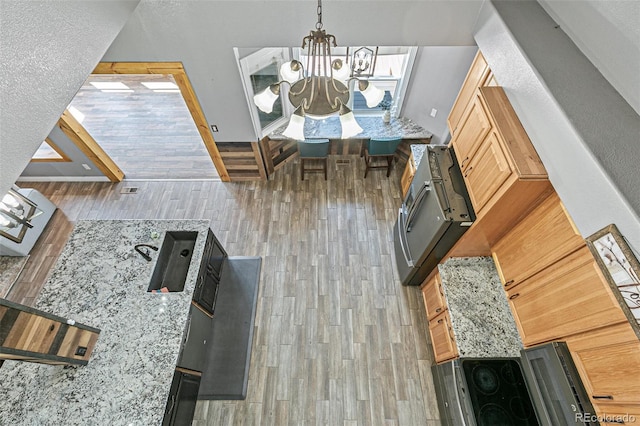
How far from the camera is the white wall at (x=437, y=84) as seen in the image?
3.10 meters

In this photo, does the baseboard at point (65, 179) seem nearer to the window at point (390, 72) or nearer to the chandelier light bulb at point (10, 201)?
the chandelier light bulb at point (10, 201)

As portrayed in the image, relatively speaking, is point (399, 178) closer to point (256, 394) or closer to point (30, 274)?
point (256, 394)

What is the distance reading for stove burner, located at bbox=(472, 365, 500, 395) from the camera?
204 cm

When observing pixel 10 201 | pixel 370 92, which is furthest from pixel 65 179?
pixel 370 92

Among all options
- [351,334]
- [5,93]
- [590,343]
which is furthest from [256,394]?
[5,93]

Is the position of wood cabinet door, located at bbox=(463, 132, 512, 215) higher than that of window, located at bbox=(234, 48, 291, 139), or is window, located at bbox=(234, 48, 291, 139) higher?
window, located at bbox=(234, 48, 291, 139)

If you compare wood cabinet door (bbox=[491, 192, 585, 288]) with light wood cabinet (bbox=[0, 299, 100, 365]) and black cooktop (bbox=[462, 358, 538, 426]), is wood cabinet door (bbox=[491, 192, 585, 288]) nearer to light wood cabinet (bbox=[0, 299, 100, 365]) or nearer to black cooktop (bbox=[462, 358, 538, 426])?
black cooktop (bbox=[462, 358, 538, 426])

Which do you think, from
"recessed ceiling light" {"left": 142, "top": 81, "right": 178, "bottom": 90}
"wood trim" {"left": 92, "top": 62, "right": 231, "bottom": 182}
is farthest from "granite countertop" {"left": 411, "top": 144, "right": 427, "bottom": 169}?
"recessed ceiling light" {"left": 142, "top": 81, "right": 178, "bottom": 90}

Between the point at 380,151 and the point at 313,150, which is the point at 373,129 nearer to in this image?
the point at 380,151

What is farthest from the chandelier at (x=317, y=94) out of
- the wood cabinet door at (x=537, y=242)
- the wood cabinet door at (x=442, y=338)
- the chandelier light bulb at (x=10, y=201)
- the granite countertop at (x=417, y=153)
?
the chandelier light bulb at (x=10, y=201)

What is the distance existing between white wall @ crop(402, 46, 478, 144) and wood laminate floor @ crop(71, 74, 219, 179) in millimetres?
3101

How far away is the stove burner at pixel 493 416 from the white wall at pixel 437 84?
278cm

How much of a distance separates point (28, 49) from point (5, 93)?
0.22 metres

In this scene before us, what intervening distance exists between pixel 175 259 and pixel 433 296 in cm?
247
